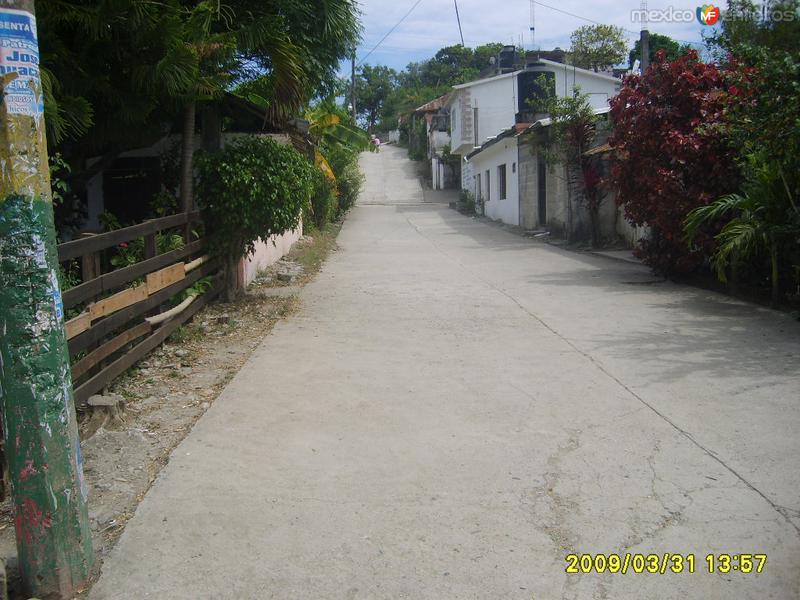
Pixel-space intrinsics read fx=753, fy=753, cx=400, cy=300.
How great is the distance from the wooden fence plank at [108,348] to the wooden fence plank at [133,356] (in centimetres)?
9

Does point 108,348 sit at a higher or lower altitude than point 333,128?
lower

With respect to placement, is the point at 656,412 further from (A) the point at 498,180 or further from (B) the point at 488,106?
(B) the point at 488,106

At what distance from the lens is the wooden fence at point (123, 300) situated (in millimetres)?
5332

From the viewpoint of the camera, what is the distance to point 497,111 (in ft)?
131

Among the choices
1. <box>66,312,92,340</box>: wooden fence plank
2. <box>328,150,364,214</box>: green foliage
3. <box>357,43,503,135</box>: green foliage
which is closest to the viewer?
<box>66,312,92,340</box>: wooden fence plank

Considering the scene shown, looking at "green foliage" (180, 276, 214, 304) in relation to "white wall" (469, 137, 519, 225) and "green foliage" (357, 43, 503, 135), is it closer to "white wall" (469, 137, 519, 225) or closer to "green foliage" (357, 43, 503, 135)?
"white wall" (469, 137, 519, 225)

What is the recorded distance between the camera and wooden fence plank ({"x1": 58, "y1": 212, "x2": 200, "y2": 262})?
5152 mm

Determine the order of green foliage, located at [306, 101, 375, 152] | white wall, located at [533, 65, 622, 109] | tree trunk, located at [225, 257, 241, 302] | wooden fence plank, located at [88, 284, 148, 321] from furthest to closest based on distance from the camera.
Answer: white wall, located at [533, 65, 622, 109] < green foliage, located at [306, 101, 375, 152] < tree trunk, located at [225, 257, 241, 302] < wooden fence plank, located at [88, 284, 148, 321]

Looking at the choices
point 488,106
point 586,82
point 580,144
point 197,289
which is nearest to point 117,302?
point 197,289

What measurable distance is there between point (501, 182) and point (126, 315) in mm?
24469

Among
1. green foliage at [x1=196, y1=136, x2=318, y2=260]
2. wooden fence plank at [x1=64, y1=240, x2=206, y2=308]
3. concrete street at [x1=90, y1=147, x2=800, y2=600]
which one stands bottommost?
concrete street at [x1=90, y1=147, x2=800, y2=600]

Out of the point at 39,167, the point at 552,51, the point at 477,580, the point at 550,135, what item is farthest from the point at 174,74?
the point at 552,51

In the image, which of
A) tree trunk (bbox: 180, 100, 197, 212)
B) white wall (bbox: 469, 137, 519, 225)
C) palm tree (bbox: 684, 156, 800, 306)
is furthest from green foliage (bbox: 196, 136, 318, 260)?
white wall (bbox: 469, 137, 519, 225)
